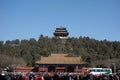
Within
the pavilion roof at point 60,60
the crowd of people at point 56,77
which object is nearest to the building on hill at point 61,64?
the pavilion roof at point 60,60

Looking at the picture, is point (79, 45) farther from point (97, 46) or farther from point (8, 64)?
A: point (8, 64)

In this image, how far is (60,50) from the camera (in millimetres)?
91875

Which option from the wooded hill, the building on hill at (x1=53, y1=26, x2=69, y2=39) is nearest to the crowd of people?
the wooded hill

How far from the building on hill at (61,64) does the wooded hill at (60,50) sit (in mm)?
7234

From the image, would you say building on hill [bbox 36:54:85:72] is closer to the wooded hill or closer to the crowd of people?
the wooded hill

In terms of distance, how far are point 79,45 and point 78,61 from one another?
31338 mm

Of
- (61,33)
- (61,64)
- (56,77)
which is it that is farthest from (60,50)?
(56,77)

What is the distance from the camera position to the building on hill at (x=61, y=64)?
68562mm

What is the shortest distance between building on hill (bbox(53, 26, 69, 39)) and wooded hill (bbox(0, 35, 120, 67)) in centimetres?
181

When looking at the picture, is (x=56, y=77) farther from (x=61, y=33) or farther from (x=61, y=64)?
(x=61, y=33)

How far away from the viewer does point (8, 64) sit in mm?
76938

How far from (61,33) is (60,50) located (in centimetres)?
1284

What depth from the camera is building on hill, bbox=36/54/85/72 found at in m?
68.6

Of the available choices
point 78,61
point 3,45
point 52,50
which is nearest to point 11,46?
point 3,45
